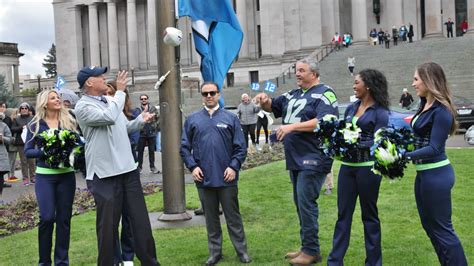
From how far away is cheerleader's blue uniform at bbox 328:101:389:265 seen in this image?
611 centimetres

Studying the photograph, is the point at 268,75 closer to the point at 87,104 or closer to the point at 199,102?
the point at 199,102

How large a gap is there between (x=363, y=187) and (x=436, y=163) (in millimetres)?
907

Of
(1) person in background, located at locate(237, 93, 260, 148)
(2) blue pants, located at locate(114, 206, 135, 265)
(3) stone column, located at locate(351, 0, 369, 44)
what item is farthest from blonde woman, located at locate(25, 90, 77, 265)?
(3) stone column, located at locate(351, 0, 369, 44)

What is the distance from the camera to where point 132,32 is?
66.9m

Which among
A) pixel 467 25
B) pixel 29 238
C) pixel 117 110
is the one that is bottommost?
pixel 29 238

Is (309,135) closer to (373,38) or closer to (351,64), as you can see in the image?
(351,64)

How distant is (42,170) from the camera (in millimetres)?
6719

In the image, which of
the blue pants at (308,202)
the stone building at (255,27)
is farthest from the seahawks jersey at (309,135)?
the stone building at (255,27)

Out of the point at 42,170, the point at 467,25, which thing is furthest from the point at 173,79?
the point at 467,25

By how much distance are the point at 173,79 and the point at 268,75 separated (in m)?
46.1

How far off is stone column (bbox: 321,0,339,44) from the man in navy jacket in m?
45.5

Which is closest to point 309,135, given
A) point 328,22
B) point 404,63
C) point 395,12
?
point 404,63

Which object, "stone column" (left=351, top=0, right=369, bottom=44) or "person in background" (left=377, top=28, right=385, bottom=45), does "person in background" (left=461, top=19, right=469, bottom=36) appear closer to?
"person in background" (left=377, top=28, right=385, bottom=45)

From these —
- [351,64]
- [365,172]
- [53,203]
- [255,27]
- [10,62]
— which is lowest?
[53,203]
